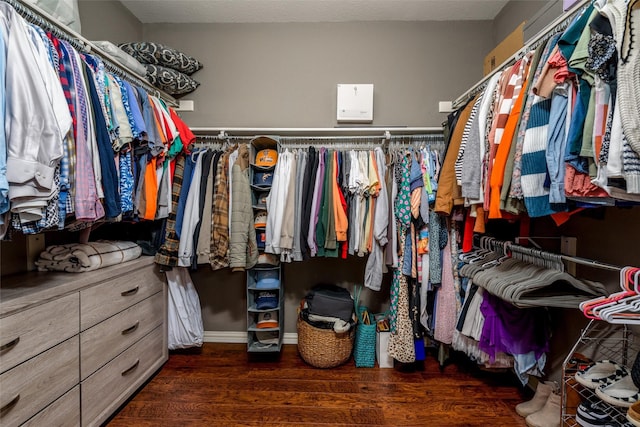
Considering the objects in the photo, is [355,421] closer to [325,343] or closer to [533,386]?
[325,343]

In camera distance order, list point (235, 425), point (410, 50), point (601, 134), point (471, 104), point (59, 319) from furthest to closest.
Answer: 1. point (410, 50)
2. point (471, 104)
3. point (235, 425)
4. point (59, 319)
5. point (601, 134)

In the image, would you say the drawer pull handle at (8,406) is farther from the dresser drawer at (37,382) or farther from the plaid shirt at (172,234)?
the plaid shirt at (172,234)

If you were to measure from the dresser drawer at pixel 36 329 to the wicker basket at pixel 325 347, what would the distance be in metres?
1.29

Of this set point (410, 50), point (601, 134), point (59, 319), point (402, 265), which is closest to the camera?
point (601, 134)

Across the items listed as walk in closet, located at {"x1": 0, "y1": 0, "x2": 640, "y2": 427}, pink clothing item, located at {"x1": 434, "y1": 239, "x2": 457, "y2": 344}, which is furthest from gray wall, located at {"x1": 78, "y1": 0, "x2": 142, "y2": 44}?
pink clothing item, located at {"x1": 434, "y1": 239, "x2": 457, "y2": 344}

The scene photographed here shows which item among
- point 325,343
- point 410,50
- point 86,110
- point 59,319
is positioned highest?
point 410,50

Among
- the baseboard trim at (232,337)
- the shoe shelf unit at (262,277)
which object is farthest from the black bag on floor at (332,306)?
the baseboard trim at (232,337)

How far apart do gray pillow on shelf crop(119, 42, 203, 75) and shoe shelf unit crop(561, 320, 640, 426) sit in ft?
9.40

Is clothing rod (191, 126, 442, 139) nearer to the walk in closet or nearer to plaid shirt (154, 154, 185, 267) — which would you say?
the walk in closet

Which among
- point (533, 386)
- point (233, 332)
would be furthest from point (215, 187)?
point (533, 386)

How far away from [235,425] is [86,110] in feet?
5.49

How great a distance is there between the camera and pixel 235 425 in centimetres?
147

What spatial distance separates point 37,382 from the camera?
1.09 m

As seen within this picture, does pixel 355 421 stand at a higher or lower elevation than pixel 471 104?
lower
